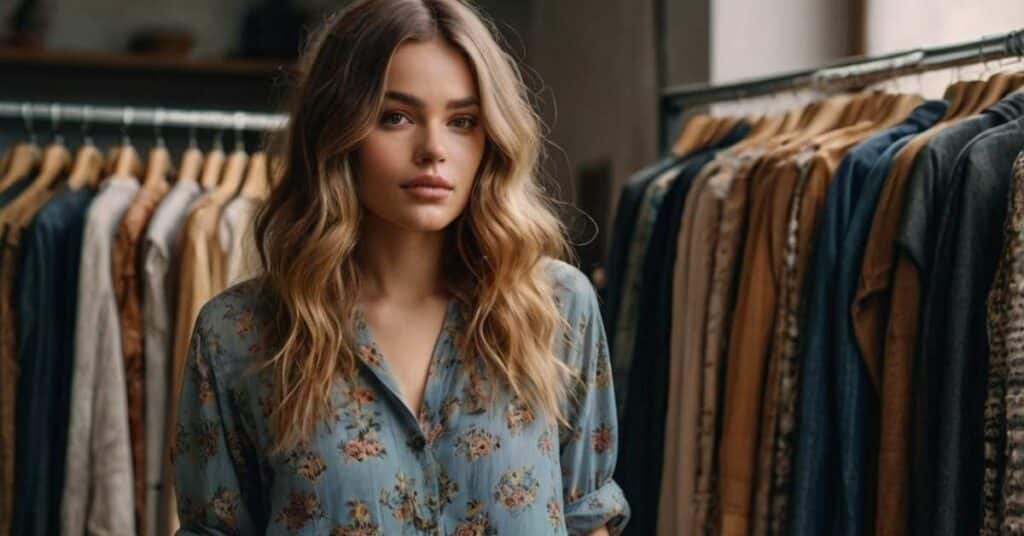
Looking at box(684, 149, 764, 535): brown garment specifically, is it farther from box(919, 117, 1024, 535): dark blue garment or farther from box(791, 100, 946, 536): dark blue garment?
box(919, 117, 1024, 535): dark blue garment

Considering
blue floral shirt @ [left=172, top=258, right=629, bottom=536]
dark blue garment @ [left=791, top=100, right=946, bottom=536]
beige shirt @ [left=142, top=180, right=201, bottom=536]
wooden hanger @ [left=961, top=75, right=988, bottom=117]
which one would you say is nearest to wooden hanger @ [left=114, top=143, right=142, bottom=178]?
beige shirt @ [left=142, top=180, right=201, bottom=536]

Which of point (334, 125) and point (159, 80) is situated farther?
point (159, 80)

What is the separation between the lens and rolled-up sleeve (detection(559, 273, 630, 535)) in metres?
1.46

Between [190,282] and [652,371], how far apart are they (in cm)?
79

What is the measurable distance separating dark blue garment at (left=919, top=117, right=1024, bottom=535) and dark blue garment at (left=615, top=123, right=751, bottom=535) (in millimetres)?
579

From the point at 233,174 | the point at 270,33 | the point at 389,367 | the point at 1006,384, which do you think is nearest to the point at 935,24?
the point at 1006,384

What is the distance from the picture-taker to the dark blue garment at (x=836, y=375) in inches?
68.9

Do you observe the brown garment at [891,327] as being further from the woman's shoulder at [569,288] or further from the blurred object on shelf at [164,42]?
the blurred object on shelf at [164,42]

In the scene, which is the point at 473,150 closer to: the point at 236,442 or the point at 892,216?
the point at 236,442

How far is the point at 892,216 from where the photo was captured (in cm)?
174

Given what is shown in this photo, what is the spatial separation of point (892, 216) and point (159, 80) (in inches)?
107

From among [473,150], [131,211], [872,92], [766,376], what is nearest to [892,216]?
[766,376]

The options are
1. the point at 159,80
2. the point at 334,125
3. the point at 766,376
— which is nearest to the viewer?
the point at 334,125

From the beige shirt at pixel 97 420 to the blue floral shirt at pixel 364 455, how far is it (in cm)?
95
